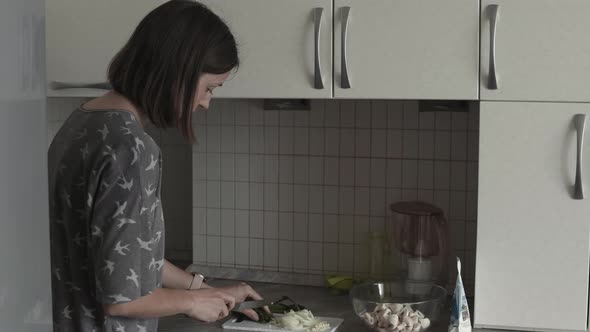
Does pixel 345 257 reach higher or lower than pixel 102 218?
lower

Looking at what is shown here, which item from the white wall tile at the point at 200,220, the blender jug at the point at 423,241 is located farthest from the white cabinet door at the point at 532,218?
the white wall tile at the point at 200,220

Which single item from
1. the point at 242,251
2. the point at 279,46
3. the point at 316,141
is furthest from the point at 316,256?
the point at 279,46

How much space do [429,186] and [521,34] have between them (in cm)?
61

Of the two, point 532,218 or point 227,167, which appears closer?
point 532,218

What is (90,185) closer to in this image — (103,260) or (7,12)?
(103,260)

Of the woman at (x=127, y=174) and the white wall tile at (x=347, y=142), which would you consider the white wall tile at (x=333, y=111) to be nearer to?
the white wall tile at (x=347, y=142)

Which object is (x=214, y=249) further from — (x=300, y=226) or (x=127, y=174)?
(x=127, y=174)

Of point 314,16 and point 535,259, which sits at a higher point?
point 314,16

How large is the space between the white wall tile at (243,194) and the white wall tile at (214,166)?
2.8 inches

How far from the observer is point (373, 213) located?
2490 mm

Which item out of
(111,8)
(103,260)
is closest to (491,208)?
(103,260)

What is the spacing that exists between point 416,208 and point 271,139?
1.64 ft

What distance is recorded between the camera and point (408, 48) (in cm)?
204

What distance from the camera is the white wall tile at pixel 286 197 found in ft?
8.39
